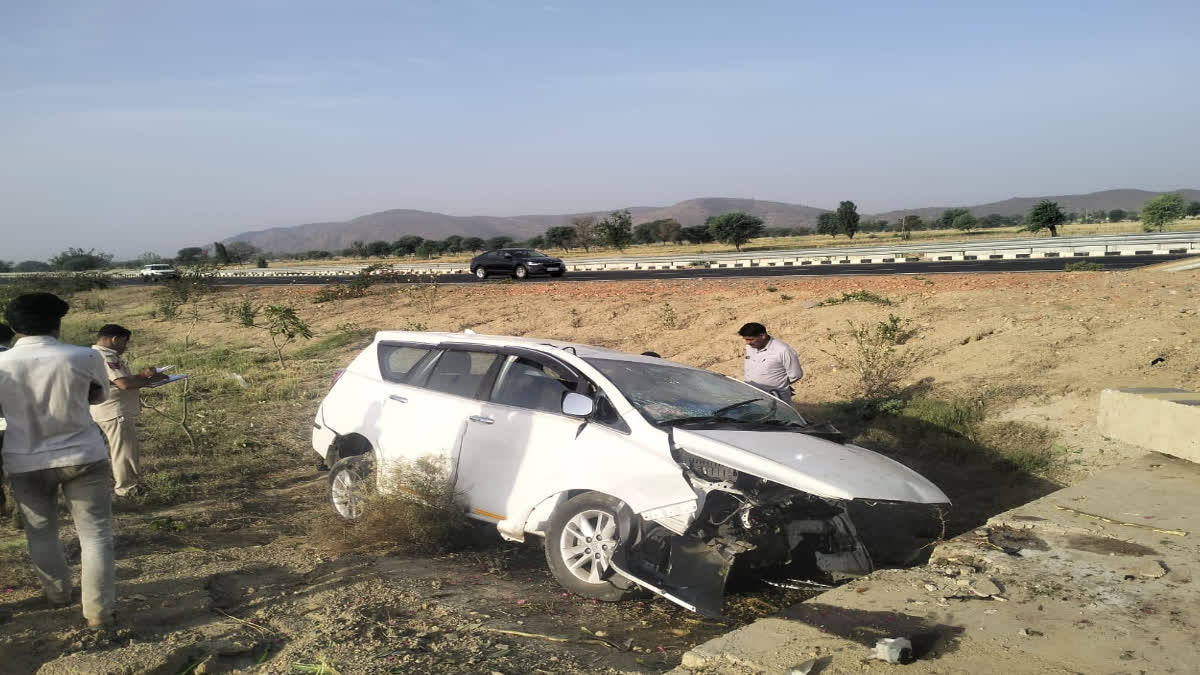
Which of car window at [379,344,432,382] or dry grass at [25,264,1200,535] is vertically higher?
car window at [379,344,432,382]

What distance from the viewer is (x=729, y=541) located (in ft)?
16.4

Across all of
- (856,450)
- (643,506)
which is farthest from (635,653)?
(856,450)

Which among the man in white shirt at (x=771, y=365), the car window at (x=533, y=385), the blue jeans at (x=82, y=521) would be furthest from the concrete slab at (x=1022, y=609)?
the blue jeans at (x=82, y=521)

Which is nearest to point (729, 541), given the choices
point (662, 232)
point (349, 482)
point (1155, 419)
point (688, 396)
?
point (688, 396)

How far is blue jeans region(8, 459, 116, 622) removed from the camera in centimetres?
→ 478

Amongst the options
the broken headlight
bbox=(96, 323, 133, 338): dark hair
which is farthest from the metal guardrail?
the broken headlight

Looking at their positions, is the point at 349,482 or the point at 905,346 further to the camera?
the point at 905,346

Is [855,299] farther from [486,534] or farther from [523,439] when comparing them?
[523,439]

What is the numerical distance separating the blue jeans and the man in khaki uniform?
2.62 m

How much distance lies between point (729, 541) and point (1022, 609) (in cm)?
149

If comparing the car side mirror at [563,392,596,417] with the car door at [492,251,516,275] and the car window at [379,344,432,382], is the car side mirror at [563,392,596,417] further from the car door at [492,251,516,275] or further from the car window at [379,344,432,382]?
the car door at [492,251,516,275]

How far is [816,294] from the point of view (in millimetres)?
17984

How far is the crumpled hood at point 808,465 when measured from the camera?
510 centimetres

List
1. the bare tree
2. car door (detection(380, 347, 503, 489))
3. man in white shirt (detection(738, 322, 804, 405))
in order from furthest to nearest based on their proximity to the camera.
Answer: the bare tree < man in white shirt (detection(738, 322, 804, 405)) < car door (detection(380, 347, 503, 489))
